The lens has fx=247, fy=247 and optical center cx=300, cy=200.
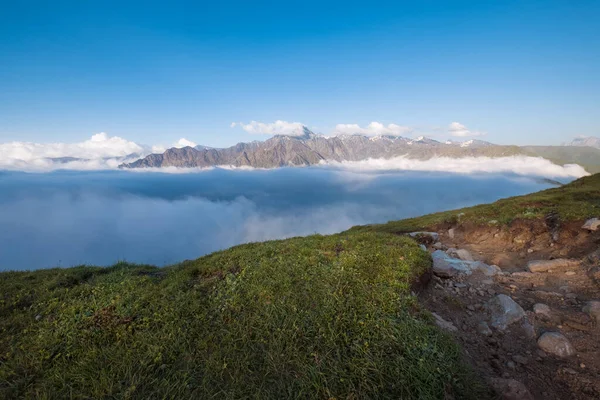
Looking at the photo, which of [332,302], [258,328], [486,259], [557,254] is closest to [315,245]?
[332,302]

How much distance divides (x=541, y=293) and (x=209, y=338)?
1270 cm

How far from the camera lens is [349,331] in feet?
22.0

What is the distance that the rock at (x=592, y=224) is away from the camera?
14.4m

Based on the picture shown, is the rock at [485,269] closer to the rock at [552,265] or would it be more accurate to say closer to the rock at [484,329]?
the rock at [552,265]

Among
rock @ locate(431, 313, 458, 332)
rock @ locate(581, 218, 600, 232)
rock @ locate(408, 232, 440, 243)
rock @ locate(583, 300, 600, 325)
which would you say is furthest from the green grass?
rock @ locate(581, 218, 600, 232)

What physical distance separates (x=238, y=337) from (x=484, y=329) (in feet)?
25.4

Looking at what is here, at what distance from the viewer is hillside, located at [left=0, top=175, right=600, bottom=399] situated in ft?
17.9

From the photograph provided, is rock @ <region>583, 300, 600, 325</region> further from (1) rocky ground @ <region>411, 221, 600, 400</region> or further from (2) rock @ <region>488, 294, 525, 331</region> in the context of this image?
(2) rock @ <region>488, 294, 525, 331</region>

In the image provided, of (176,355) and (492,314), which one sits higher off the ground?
(176,355)

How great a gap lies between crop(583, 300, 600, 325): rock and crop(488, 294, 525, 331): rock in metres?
1.87

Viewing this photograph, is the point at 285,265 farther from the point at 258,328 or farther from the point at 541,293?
the point at 541,293

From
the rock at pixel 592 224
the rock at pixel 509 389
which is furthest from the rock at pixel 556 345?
the rock at pixel 592 224

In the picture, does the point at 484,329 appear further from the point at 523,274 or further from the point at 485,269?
the point at 523,274

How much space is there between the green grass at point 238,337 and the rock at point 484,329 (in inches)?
91.8
